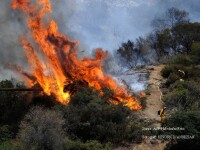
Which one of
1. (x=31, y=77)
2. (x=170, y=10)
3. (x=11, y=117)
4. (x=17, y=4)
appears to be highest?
(x=170, y=10)

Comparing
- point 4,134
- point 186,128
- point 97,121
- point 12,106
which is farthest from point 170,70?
point 4,134

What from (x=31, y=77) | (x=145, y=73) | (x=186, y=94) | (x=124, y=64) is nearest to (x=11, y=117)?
(x=31, y=77)

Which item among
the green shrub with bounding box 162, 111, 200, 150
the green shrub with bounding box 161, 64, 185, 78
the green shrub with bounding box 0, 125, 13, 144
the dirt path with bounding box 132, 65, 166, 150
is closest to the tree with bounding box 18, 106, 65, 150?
the green shrub with bounding box 0, 125, 13, 144

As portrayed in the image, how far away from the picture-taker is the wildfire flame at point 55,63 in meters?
30.0

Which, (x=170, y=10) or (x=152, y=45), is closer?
(x=152, y=45)

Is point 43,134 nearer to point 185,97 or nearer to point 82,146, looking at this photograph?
point 82,146

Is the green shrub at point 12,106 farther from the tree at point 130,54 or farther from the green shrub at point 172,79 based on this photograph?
the tree at point 130,54

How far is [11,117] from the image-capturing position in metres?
28.9

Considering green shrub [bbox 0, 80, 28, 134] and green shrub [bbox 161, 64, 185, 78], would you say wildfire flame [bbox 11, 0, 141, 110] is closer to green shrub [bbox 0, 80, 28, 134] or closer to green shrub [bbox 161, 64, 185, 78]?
green shrub [bbox 0, 80, 28, 134]

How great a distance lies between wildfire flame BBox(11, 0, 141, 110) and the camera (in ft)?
98.4

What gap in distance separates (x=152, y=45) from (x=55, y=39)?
3562 centimetres

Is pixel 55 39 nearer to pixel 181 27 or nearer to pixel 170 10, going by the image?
pixel 181 27

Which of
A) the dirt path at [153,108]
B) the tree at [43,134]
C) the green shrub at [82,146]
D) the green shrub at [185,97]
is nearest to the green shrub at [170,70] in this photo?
the dirt path at [153,108]

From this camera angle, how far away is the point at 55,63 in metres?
30.7
